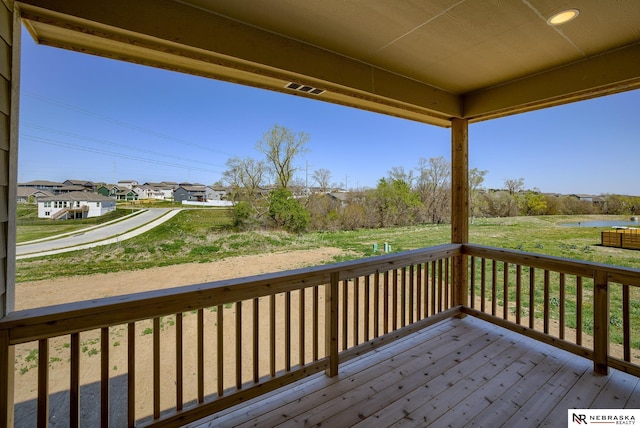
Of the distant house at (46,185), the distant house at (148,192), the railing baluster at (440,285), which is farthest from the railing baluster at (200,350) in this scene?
the railing baluster at (440,285)

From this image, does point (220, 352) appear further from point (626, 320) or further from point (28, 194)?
point (626, 320)

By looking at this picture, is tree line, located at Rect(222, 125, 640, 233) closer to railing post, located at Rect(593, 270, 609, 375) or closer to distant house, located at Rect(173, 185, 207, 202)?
distant house, located at Rect(173, 185, 207, 202)

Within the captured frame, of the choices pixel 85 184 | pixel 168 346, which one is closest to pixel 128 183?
pixel 85 184

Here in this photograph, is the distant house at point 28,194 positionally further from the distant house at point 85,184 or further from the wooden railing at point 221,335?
the wooden railing at point 221,335

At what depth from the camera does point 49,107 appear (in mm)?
2293

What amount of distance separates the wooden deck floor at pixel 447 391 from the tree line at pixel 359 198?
5.41ft

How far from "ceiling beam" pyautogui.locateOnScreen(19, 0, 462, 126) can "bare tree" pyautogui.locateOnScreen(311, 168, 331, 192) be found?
3.61ft

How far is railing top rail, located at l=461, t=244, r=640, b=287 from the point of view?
209 centimetres

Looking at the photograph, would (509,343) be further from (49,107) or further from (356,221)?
(49,107)

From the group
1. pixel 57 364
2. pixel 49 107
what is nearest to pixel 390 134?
pixel 49 107

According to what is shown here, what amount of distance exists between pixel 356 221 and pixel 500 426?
250 centimetres

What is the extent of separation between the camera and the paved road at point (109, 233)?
→ 2.22 meters

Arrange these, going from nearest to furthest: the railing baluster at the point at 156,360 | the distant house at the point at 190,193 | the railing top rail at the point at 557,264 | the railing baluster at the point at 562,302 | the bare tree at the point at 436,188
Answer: the railing baluster at the point at 156,360 < the railing top rail at the point at 557,264 < the railing baluster at the point at 562,302 < the distant house at the point at 190,193 < the bare tree at the point at 436,188

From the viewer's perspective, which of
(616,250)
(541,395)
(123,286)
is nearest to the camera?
(541,395)
